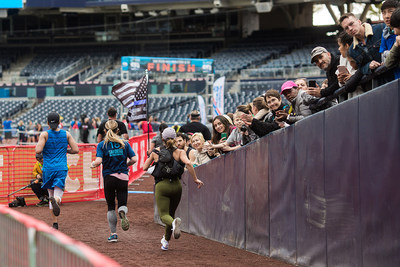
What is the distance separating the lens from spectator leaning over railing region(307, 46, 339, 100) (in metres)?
7.77

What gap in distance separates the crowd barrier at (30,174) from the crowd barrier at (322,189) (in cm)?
547

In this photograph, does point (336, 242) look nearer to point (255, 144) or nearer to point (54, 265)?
point (255, 144)

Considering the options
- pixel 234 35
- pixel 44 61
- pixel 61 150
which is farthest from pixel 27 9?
pixel 61 150

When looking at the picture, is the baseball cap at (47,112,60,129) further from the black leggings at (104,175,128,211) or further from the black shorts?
the black shorts

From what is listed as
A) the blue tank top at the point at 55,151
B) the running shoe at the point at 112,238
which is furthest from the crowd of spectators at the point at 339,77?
the blue tank top at the point at 55,151

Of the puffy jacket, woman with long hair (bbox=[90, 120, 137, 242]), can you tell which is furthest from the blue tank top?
the puffy jacket

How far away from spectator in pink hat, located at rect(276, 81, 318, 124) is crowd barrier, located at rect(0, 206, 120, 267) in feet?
14.1

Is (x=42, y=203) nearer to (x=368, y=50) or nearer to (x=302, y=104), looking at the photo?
(x=302, y=104)

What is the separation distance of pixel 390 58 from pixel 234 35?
4983cm

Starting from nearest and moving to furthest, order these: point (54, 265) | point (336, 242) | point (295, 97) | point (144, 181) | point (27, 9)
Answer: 1. point (54, 265)
2. point (336, 242)
3. point (295, 97)
4. point (144, 181)
5. point (27, 9)

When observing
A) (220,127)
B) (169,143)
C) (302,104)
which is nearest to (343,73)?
(302,104)

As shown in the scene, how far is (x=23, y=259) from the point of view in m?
4.22

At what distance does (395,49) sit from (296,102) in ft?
8.18

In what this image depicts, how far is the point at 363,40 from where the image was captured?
725 centimetres
